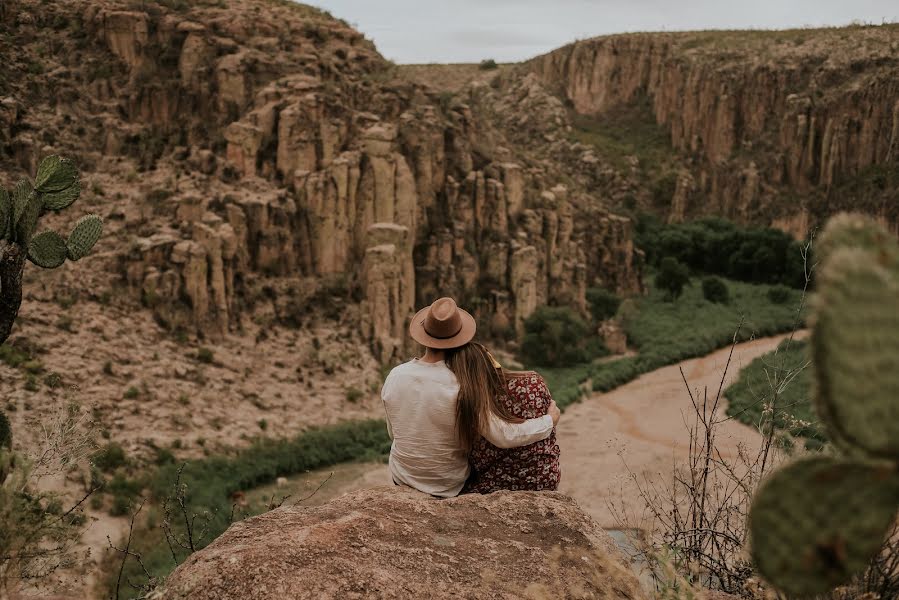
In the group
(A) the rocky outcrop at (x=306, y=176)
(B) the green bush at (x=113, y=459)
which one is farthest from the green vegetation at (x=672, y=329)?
(B) the green bush at (x=113, y=459)

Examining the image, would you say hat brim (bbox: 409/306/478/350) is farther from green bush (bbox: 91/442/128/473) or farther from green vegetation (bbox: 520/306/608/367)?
green vegetation (bbox: 520/306/608/367)

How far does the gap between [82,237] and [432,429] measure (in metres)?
3.95

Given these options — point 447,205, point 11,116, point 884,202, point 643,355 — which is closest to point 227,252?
point 11,116

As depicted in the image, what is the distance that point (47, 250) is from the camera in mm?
6082

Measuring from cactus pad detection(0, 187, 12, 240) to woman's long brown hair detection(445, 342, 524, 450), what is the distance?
3.37 metres

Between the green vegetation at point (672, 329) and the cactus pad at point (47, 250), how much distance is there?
18.1 meters

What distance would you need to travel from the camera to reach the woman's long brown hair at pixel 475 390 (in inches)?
166

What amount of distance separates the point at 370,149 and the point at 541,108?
1401 inches

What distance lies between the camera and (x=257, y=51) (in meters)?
23.9

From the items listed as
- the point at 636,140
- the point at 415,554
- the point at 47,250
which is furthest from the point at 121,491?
the point at 636,140

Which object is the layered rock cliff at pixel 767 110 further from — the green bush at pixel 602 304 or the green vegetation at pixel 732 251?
the green bush at pixel 602 304

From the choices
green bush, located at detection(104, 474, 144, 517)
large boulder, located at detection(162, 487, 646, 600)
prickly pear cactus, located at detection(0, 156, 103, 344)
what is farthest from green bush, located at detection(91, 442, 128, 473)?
large boulder, located at detection(162, 487, 646, 600)

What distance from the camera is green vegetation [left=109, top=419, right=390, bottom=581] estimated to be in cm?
1212

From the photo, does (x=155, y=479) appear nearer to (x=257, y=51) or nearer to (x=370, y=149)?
(x=370, y=149)
